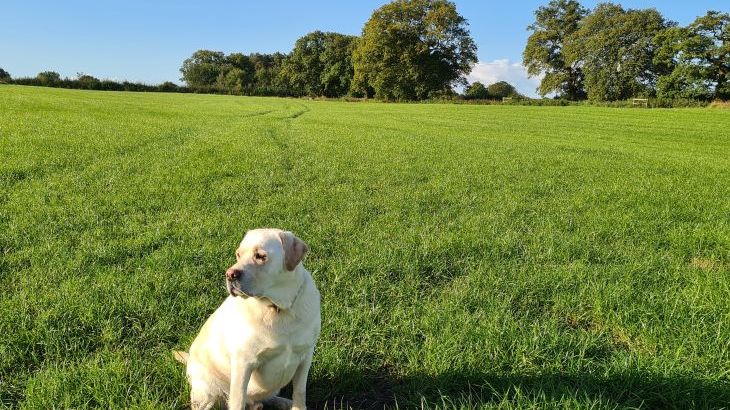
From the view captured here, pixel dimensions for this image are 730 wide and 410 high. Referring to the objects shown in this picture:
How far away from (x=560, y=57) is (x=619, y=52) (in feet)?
37.5

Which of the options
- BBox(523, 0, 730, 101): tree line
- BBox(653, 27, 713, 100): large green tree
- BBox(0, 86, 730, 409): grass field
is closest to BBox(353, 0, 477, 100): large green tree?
BBox(523, 0, 730, 101): tree line

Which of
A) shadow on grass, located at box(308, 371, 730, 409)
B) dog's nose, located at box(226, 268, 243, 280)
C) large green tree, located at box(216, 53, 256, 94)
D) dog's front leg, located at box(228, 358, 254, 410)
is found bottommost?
shadow on grass, located at box(308, 371, 730, 409)

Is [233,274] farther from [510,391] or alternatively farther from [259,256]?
[510,391]

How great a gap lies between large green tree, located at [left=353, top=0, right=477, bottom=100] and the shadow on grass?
8602 centimetres

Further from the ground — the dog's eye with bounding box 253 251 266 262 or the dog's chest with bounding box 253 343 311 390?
the dog's eye with bounding box 253 251 266 262

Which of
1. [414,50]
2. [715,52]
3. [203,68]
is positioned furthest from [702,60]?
[203,68]

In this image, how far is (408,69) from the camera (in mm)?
87062

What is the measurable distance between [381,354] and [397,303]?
0.97 metres

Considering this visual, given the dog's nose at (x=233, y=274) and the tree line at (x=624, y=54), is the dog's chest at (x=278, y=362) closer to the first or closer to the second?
the dog's nose at (x=233, y=274)

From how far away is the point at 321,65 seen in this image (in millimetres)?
112438

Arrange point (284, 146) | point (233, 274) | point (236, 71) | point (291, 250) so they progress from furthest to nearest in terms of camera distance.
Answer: point (236, 71) < point (284, 146) < point (291, 250) < point (233, 274)

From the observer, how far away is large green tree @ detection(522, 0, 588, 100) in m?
89.9

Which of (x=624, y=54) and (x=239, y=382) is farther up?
(x=624, y=54)

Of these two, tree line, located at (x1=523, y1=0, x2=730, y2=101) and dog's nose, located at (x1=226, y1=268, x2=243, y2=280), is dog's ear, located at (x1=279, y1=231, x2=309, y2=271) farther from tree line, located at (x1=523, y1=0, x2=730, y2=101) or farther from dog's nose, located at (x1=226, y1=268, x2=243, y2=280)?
tree line, located at (x1=523, y1=0, x2=730, y2=101)
